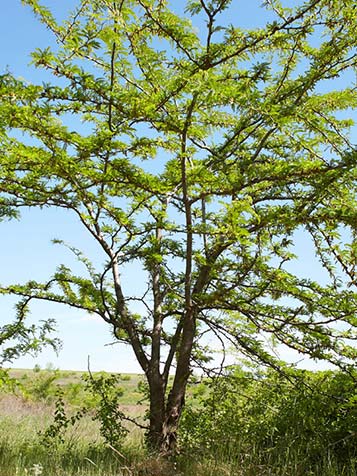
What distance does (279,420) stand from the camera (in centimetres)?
530

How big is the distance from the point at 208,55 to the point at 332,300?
92.0 inches

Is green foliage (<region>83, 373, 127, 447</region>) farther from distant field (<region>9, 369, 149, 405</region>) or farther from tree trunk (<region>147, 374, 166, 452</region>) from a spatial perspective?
distant field (<region>9, 369, 149, 405</region>)

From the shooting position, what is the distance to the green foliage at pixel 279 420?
488 cm

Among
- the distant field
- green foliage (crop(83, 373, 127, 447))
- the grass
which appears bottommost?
the grass

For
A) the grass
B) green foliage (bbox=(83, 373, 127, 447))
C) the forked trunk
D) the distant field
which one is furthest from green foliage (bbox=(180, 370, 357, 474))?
the distant field

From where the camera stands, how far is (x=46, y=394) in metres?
10.1

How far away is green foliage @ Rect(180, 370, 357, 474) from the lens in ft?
16.0

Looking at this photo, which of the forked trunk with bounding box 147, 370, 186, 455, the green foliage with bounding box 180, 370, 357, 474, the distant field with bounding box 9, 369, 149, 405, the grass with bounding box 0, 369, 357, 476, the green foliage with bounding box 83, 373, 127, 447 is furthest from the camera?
the distant field with bounding box 9, 369, 149, 405

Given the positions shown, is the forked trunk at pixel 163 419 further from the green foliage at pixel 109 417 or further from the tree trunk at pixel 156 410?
the green foliage at pixel 109 417

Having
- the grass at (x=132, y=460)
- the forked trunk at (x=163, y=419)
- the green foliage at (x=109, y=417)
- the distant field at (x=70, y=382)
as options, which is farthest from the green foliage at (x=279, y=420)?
the distant field at (x=70, y=382)

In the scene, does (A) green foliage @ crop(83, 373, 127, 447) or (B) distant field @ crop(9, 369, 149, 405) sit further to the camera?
(B) distant field @ crop(9, 369, 149, 405)

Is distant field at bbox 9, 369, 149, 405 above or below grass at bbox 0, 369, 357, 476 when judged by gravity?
above

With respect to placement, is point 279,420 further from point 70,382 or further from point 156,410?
point 70,382

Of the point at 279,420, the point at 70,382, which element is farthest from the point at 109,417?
the point at 70,382
